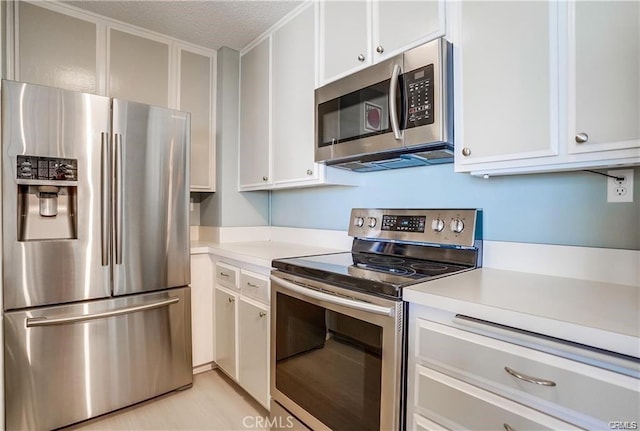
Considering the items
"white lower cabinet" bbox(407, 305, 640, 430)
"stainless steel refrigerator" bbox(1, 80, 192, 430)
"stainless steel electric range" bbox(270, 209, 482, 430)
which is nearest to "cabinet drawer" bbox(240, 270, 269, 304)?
"stainless steel electric range" bbox(270, 209, 482, 430)

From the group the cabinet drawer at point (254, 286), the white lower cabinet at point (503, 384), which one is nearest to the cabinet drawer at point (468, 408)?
the white lower cabinet at point (503, 384)

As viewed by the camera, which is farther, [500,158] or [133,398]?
[133,398]

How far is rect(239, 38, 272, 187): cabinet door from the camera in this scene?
2333mm

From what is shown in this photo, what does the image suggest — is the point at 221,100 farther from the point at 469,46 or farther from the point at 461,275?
the point at 461,275

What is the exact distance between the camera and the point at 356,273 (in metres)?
1.27

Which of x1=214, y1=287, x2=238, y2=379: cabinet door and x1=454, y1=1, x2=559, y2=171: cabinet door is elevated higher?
x1=454, y1=1, x2=559, y2=171: cabinet door

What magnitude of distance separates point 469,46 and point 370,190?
0.93m

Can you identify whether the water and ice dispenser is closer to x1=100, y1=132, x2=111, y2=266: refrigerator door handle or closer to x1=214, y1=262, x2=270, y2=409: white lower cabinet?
x1=100, y1=132, x2=111, y2=266: refrigerator door handle

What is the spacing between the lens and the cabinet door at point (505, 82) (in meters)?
1.05

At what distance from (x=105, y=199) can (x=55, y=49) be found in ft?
3.57

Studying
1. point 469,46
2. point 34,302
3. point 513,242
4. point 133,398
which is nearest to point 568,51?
point 469,46

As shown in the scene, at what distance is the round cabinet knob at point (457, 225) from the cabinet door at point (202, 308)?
1.67 meters

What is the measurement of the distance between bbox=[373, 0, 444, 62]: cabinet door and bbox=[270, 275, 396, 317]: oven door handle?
108cm

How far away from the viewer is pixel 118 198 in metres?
1.85
